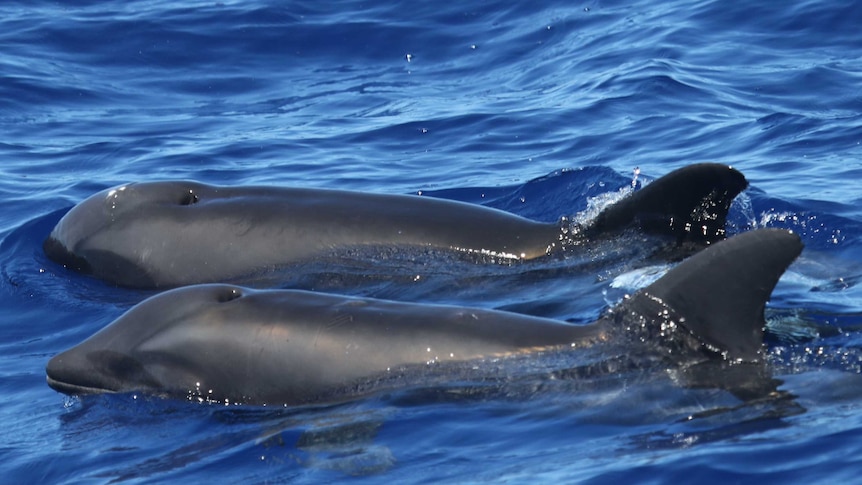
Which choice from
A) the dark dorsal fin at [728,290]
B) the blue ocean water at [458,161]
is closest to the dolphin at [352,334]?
the dark dorsal fin at [728,290]

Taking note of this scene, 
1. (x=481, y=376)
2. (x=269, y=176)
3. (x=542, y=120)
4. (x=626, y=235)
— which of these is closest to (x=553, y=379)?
(x=481, y=376)

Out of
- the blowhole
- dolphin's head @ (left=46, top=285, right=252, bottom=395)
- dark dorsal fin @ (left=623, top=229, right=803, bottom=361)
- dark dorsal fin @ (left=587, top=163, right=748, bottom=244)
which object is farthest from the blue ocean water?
the blowhole

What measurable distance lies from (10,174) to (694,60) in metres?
9.11

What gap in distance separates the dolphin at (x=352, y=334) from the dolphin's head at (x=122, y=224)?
8.65ft

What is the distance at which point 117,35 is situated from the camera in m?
22.4

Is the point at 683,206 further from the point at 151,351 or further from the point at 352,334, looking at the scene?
the point at 151,351

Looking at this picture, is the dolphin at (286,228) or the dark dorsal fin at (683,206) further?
Answer: the dolphin at (286,228)

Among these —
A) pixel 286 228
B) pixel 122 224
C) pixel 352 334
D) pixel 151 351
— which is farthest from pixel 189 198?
pixel 352 334

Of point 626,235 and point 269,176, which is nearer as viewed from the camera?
point 626,235

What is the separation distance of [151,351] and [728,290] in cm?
374

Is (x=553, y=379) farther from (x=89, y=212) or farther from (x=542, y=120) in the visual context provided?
(x=542, y=120)

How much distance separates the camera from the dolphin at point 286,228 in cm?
1155

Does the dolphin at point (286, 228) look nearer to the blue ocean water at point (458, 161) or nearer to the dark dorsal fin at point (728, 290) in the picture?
the blue ocean water at point (458, 161)

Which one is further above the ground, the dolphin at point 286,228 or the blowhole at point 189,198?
the blowhole at point 189,198
